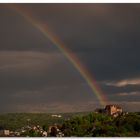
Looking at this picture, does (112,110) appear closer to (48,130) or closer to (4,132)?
(48,130)

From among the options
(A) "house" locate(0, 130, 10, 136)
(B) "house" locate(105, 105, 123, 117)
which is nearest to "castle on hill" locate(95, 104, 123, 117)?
(B) "house" locate(105, 105, 123, 117)

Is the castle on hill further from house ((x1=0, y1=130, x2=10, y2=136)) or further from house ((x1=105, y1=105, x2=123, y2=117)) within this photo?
house ((x1=0, y1=130, x2=10, y2=136))

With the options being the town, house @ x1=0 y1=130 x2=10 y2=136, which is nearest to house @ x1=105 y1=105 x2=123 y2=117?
the town

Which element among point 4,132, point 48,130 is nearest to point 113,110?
point 48,130

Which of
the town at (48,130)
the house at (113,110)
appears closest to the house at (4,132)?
the town at (48,130)

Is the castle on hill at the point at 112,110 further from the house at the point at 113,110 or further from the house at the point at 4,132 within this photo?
the house at the point at 4,132

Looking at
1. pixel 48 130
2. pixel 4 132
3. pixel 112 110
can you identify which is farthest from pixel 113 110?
pixel 4 132

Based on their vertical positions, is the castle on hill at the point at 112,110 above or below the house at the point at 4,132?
above

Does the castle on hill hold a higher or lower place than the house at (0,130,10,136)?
higher

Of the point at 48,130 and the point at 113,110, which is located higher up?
the point at 113,110

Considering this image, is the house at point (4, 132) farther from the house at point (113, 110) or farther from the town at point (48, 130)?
the house at point (113, 110)

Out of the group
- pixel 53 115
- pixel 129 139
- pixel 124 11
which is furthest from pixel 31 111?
pixel 124 11

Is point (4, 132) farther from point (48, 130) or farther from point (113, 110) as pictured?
point (113, 110)
